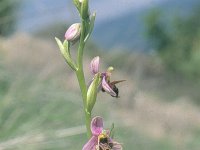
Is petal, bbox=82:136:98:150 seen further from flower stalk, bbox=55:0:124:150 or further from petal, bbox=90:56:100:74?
petal, bbox=90:56:100:74

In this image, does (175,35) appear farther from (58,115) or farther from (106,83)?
(106,83)

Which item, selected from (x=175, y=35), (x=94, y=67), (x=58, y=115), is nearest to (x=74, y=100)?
(x=58, y=115)

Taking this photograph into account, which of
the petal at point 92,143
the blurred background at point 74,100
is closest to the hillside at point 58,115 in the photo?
the blurred background at point 74,100

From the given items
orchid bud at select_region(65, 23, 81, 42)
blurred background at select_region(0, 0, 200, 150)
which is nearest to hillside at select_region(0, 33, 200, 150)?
blurred background at select_region(0, 0, 200, 150)

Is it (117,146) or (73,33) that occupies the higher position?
(73,33)

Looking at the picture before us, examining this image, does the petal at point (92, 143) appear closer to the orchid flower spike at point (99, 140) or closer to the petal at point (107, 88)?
the orchid flower spike at point (99, 140)
